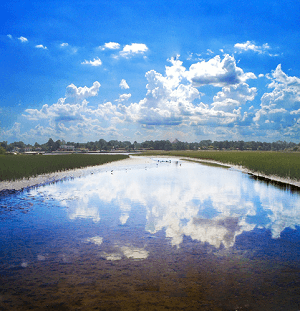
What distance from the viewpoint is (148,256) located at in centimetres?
799

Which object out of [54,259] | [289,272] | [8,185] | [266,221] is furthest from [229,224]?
[8,185]

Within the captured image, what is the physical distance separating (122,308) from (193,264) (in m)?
2.70

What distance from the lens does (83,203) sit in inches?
631

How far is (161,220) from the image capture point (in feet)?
40.2

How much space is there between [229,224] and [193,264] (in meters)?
4.83

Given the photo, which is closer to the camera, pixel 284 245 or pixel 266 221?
pixel 284 245

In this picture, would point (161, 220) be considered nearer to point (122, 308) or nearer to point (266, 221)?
point (266, 221)

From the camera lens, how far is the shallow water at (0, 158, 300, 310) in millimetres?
5746

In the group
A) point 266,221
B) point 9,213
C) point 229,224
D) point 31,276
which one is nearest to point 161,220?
point 229,224

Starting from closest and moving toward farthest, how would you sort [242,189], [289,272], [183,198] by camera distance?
[289,272], [183,198], [242,189]

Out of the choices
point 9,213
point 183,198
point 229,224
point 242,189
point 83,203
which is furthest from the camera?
point 242,189

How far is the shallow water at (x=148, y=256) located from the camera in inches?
226

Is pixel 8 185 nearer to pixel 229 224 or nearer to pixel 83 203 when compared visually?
pixel 83 203

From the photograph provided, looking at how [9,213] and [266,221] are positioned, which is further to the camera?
[9,213]
